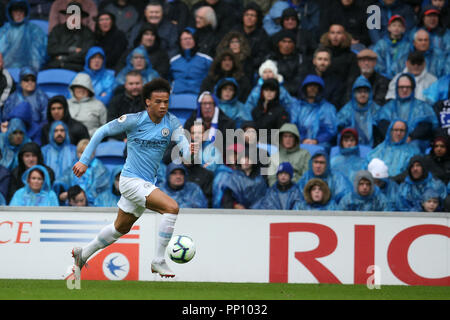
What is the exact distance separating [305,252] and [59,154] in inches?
169

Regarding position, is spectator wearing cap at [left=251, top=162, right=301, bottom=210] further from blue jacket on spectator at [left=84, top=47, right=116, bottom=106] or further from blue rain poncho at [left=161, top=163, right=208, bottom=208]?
blue jacket on spectator at [left=84, top=47, right=116, bottom=106]

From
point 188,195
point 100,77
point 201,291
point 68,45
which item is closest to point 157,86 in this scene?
point 201,291

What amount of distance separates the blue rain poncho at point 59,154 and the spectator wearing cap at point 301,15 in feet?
13.0

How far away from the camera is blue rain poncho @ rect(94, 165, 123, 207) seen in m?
11.6

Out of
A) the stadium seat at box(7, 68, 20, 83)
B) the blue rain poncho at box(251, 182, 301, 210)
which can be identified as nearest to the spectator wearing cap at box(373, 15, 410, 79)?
the blue rain poncho at box(251, 182, 301, 210)

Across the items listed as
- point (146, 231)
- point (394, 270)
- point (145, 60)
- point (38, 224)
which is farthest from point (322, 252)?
point (145, 60)

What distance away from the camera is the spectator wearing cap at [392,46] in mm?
13195

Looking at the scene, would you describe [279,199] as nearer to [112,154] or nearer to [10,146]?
[112,154]

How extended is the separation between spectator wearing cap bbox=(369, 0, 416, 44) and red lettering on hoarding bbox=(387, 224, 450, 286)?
14.3 ft

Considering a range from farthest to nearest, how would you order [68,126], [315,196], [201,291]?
[68,126]
[315,196]
[201,291]

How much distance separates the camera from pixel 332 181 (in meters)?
11.6

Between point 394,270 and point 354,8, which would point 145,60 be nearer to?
point 354,8

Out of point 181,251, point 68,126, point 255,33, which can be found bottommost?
point 181,251

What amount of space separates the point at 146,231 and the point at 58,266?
1219 mm
